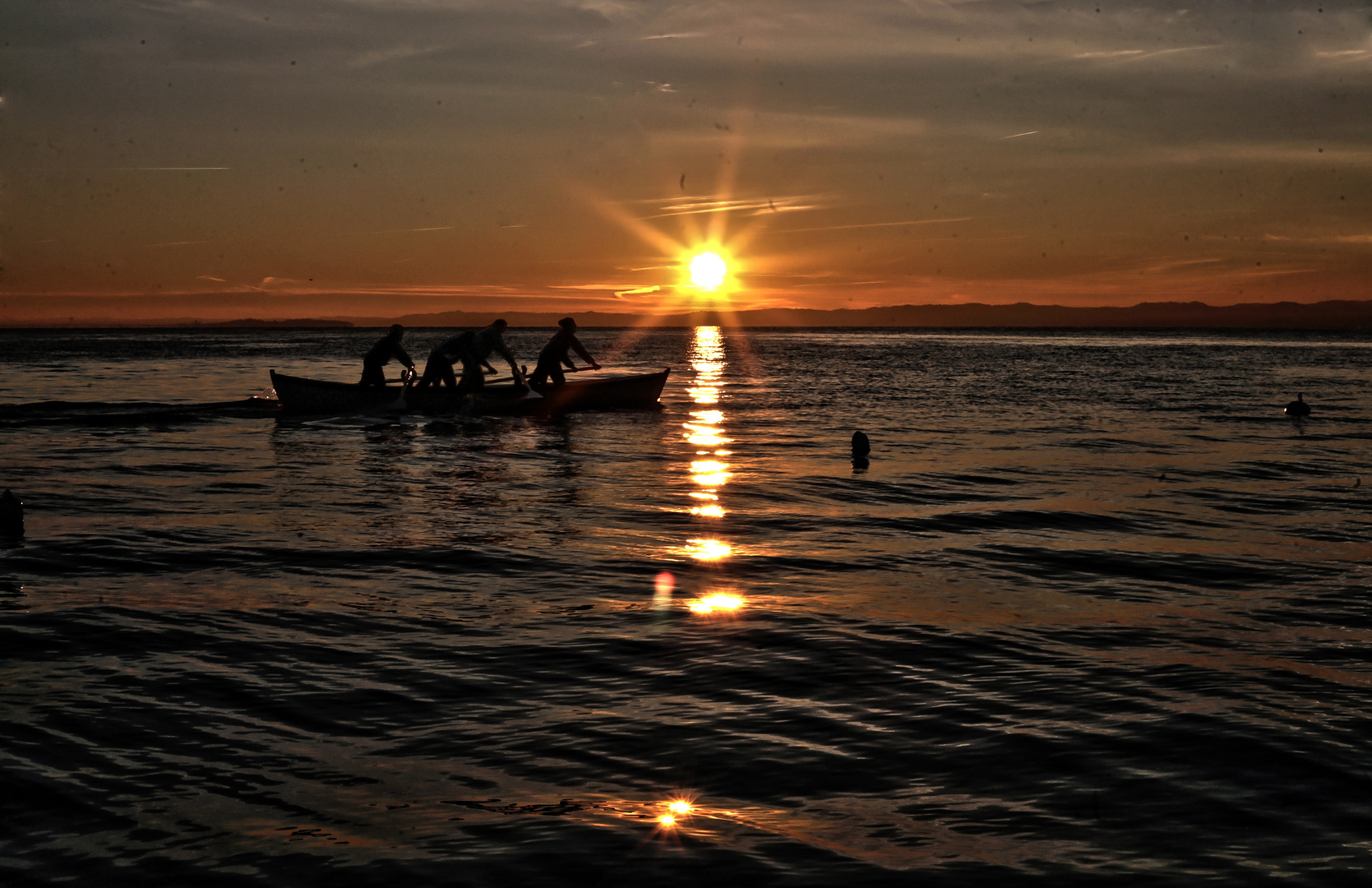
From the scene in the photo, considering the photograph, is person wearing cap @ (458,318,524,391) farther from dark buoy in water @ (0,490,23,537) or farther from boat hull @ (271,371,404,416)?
dark buoy in water @ (0,490,23,537)

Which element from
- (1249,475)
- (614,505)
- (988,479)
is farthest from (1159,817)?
(1249,475)

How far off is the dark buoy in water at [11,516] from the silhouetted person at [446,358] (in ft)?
53.5

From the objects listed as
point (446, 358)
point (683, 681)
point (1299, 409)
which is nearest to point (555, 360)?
point (446, 358)

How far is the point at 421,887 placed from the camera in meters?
4.91

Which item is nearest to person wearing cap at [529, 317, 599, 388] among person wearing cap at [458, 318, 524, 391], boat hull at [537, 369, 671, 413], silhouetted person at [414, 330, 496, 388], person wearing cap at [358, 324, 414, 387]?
boat hull at [537, 369, 671, 413]

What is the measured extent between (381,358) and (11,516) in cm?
1694

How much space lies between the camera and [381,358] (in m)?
30.1

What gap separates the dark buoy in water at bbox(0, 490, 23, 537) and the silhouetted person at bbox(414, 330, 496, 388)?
16.3m

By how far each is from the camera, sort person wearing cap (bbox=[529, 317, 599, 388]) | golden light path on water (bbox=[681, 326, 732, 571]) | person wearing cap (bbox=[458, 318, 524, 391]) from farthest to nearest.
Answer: person wearing cap (bbox=[529, 317, 599, 388]) < person wearing cap (bbox=[458, 318, 524, 391]) < golden light path on water (bbox=[681, 326, 732, 571])

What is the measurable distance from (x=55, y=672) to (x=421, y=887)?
4635 mm

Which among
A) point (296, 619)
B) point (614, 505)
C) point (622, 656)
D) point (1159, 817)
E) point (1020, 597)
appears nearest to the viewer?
point (1159, 817)

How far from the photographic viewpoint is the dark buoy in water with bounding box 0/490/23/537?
13.4 m

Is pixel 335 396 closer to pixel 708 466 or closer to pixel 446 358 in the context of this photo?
pixel 446 358

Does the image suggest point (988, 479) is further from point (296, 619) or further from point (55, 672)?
point (55, 672)
